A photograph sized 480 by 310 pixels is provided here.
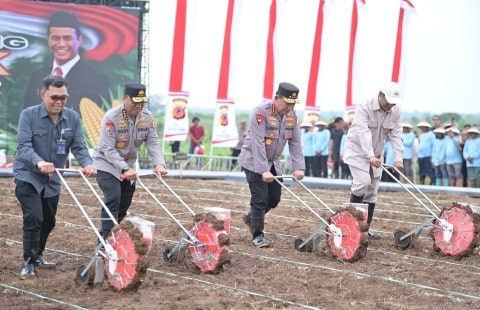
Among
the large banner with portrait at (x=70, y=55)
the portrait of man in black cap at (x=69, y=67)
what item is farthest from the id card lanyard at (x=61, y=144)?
the portrait of man in black cap at (x=69, y=67)

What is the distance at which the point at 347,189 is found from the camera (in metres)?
18.2

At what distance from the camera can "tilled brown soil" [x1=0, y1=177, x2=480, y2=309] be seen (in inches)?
267

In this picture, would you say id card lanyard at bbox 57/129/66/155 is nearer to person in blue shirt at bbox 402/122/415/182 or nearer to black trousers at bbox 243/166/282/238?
black trousers at bbox 243/166/282/238

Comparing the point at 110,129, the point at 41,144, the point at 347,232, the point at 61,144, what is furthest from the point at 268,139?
the point at 41,144

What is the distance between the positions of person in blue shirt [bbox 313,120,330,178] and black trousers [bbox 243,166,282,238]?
1257 cm

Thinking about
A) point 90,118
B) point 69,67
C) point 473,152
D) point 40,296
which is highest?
point 69,67

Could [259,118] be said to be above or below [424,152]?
above

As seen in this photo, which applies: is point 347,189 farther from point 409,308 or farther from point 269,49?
point 409,308

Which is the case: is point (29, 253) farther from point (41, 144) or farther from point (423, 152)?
point (423, 152)

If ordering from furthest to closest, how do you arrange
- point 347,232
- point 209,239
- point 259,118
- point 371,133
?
point 371,133 → point 259,118 → point 347,232 → point 209,239

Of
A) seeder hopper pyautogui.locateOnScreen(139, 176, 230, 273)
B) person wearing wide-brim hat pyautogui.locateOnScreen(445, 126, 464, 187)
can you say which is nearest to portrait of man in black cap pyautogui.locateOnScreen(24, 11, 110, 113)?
person wearing wide-brim hat pyautogui.locateOnScreen(445, 126, 464, 187)

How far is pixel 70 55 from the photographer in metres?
23.7

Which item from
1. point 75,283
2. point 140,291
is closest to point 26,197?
point 75,283

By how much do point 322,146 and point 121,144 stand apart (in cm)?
1416
